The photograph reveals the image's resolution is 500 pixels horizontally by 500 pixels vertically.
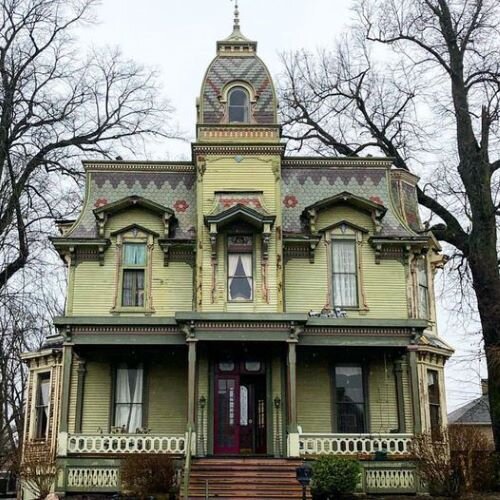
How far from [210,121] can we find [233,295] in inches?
209

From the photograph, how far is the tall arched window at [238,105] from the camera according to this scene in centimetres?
2378

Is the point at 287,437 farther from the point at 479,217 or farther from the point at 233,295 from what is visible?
the point at 479,217

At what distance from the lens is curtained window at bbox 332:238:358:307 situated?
74.9 ft

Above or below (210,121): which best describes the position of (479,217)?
below

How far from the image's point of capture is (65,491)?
19281 mm

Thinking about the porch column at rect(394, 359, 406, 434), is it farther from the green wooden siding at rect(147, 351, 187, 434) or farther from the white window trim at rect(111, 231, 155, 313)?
the white window trim at rect(111, 231, 155, 313)

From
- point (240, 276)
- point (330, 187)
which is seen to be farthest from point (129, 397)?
point (330, 187)

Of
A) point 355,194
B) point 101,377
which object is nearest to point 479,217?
point 355,194

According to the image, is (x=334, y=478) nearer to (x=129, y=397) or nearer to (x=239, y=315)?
(x=239, y=315)

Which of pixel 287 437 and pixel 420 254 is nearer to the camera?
pixel 287 437

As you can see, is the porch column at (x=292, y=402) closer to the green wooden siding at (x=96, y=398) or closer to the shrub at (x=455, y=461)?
the shrub at (x=455, y=461)

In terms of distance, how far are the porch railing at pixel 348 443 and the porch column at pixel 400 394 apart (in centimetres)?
126

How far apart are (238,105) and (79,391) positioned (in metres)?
9.48

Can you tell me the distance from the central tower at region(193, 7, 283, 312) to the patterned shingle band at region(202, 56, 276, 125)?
0.03m
